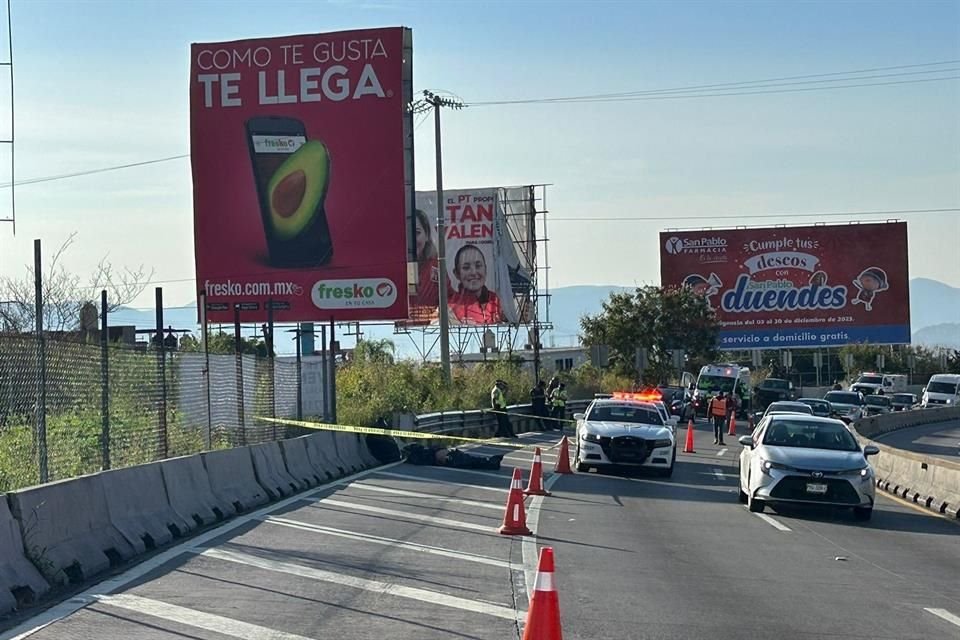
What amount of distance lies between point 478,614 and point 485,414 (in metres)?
29.8

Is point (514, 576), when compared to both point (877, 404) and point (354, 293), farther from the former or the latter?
point (877, 404)

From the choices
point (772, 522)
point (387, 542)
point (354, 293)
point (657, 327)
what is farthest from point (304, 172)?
point (657, 327)

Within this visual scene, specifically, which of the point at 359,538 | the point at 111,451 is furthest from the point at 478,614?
the point at 111,451

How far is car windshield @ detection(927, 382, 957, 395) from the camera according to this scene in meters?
68.5

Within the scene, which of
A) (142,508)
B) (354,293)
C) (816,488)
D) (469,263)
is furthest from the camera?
(469,263)

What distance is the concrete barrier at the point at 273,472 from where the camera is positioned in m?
18.8

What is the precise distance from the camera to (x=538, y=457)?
66.5 feet

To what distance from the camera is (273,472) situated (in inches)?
769

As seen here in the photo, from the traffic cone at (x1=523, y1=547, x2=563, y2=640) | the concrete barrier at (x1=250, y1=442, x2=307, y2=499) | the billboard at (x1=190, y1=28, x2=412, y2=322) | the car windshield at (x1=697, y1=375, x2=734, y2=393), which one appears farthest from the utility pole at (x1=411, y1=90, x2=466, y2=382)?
the traffic cone at (x1=523, y1=547, x2=563, y2=640)

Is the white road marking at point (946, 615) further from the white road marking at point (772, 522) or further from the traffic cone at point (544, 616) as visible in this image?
the white road marking at point (772, 522)

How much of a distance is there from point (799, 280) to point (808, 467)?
60472 mm

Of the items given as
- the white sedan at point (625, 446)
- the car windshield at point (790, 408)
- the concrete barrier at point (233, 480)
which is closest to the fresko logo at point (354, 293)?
the car windshield at point (790, 408)

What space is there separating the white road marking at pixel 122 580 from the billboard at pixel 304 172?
26611mm

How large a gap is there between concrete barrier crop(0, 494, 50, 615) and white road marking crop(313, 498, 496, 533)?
5.99 meters
